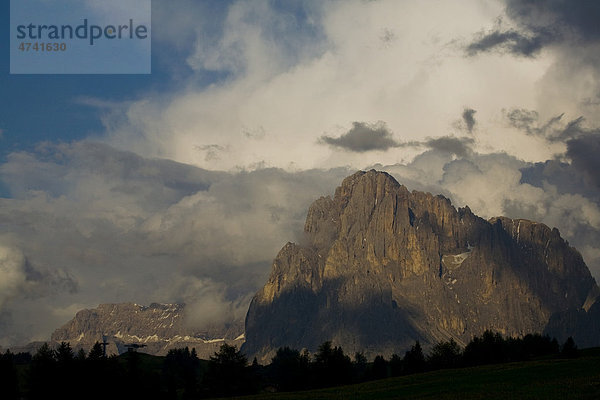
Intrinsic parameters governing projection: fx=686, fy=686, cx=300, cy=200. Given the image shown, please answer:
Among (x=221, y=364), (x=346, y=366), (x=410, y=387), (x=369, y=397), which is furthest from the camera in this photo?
(x=346, y=366)

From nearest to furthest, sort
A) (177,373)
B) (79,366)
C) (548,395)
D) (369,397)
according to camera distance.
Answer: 1. (548,395)
2. (369,397)
3. (79,366)
4. (177,373)

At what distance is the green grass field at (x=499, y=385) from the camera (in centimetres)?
7419

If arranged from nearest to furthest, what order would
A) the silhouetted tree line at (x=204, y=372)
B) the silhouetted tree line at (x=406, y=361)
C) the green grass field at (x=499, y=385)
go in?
the green grass field at (x=499, y=385)
the silhouetted tree line at (x=204, y=372)
the silhouetted tree line at (x=406, y=361)

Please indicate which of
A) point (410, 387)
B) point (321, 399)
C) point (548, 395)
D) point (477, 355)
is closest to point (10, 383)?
point (321, 399)

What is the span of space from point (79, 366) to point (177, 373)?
80468mm

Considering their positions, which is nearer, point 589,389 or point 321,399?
point 589,389

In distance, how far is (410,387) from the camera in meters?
95.6

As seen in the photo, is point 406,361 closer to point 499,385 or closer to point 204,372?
point 204,372

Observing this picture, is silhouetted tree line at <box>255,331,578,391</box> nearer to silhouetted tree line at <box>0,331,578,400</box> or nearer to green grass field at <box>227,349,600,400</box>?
silhouetted tree line at <box>0,331,578,400</box>

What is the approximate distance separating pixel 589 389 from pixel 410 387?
2825 centimetres

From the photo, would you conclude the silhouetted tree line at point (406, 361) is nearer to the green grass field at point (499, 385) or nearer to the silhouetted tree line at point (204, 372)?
the silhouetted tree line at point (204, 372)

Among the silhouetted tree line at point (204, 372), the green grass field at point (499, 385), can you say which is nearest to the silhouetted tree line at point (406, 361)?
the silhouetted tree line at point (204, 372)

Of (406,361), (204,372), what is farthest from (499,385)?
(406,361)

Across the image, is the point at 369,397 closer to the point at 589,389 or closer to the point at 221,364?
the point at 589,389
